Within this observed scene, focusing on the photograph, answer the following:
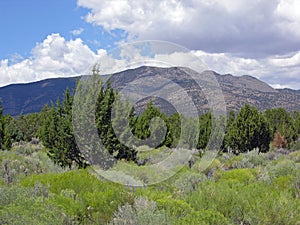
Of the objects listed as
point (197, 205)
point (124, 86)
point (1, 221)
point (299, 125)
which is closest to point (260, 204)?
point (197, 205)

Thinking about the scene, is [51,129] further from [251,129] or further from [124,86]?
[251,129]

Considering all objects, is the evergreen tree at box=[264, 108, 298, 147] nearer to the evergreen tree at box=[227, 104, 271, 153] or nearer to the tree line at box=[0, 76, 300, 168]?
the tree line at box=[0, 76, 300, 168]

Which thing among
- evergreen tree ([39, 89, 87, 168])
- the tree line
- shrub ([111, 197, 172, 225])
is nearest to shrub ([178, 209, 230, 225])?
shrub ([111, 197, 172, 225])

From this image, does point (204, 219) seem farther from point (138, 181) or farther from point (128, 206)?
point (138, 181)

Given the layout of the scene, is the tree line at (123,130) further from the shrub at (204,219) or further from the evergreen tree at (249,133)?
the shrub at (204,219)

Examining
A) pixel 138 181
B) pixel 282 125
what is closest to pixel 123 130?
pixel 138 181

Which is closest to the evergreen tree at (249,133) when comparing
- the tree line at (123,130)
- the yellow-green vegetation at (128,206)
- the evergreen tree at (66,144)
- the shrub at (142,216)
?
the tree line at (123,130)

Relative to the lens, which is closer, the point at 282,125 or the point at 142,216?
the point at 142,216

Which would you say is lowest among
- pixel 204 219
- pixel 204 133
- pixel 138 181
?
pixel 138 181

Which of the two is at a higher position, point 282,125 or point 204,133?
point 282,125

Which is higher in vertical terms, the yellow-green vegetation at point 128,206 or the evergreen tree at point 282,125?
the evergreen tree at point 282,125

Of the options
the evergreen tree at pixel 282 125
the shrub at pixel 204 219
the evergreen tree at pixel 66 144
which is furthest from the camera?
the evergreen tree at pixel 282 125

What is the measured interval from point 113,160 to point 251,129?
48.4 ft

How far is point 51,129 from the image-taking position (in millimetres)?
20391
